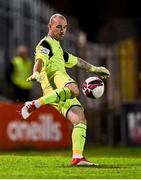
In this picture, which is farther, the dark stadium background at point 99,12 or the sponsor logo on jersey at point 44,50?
the dark stadium background at point 99,12

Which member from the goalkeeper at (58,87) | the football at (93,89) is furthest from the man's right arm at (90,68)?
the football at (93,89)

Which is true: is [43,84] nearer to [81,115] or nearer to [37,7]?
[81,115]

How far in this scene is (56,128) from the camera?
81.6ft

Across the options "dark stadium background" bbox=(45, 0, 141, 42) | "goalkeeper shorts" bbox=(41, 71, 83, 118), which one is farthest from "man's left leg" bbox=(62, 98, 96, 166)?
"dark stadium background" bbox=(45, 0, 141, 42)

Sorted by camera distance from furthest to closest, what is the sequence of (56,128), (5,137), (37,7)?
(37,7) < (56,128) < (5,137)

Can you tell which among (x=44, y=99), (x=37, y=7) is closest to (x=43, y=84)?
(x=44, y=99)

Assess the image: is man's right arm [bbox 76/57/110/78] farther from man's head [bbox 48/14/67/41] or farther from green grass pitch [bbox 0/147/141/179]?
green grass pitch [bbox 0/147/141/179]

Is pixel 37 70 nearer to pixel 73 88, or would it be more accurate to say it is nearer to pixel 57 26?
pixel 73 88

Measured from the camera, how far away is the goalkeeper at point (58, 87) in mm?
12977

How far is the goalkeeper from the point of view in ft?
42.6

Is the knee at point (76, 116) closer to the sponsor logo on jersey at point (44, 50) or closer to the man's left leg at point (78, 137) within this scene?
the man's left leg at point (78, 137)

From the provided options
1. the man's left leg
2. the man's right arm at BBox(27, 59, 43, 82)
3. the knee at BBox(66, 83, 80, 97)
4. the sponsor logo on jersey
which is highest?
the sponsor logo on jersey

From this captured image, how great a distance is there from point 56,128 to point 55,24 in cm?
1176

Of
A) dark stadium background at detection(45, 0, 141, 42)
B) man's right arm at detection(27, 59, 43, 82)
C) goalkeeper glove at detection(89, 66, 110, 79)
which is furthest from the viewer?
dark stadium background at detection(45, 0, 141, 42)
